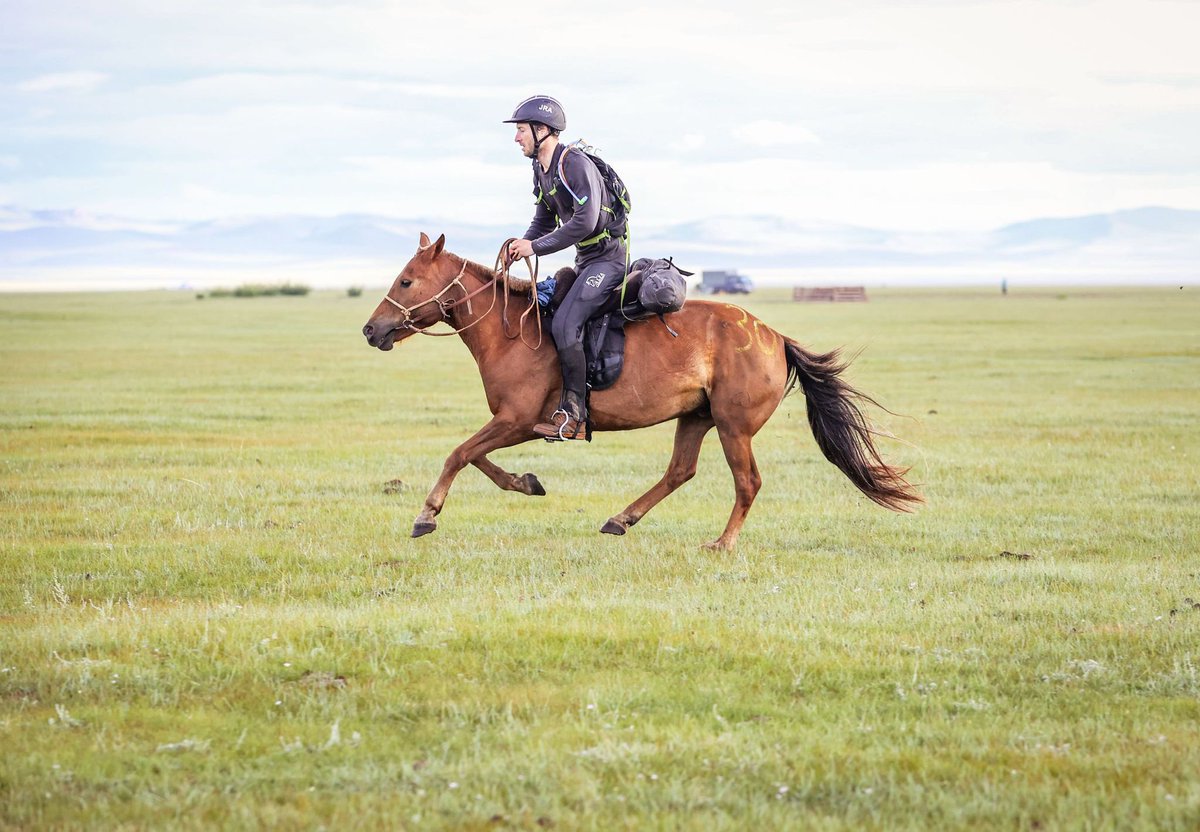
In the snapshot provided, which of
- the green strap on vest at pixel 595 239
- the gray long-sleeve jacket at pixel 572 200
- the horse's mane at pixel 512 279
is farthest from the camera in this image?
the horse's mane at pixel 512 279

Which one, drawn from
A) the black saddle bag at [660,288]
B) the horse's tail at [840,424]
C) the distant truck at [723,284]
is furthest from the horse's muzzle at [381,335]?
the distant truck at [723,284]

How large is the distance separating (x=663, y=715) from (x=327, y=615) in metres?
2.73

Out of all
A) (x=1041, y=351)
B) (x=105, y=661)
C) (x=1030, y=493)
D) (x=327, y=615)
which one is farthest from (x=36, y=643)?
(x=1041, y=351)

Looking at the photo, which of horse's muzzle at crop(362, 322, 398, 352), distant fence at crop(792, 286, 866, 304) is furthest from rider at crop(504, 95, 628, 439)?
distant fence at crop(792, 286, 866, 304)

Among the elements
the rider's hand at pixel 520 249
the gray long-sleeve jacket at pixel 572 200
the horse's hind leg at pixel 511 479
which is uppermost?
the gray long-sleeve jacket at pixel 572 200

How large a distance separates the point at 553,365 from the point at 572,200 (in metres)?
1.33

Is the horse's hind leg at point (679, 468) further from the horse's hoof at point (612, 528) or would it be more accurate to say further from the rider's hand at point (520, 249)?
the rider's hand at point (520, 249)

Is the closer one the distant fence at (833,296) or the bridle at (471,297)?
the bridle at (471,297)

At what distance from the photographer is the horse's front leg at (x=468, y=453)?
1078 cm

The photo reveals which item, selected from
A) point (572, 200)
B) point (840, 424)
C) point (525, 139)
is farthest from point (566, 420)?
point (840, 424)

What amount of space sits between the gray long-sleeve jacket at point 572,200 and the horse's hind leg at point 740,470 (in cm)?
191

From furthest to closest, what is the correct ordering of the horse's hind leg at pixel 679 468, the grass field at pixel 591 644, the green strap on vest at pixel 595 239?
1. the horse's hind leg at pixel 679 468
2. the green strap on vest at pixel 595 239
3. the grass field at pixel 591 644

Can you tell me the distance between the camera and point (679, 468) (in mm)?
11734

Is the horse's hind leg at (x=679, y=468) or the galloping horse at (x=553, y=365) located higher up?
the galloping horse at (x=553, y=365)
